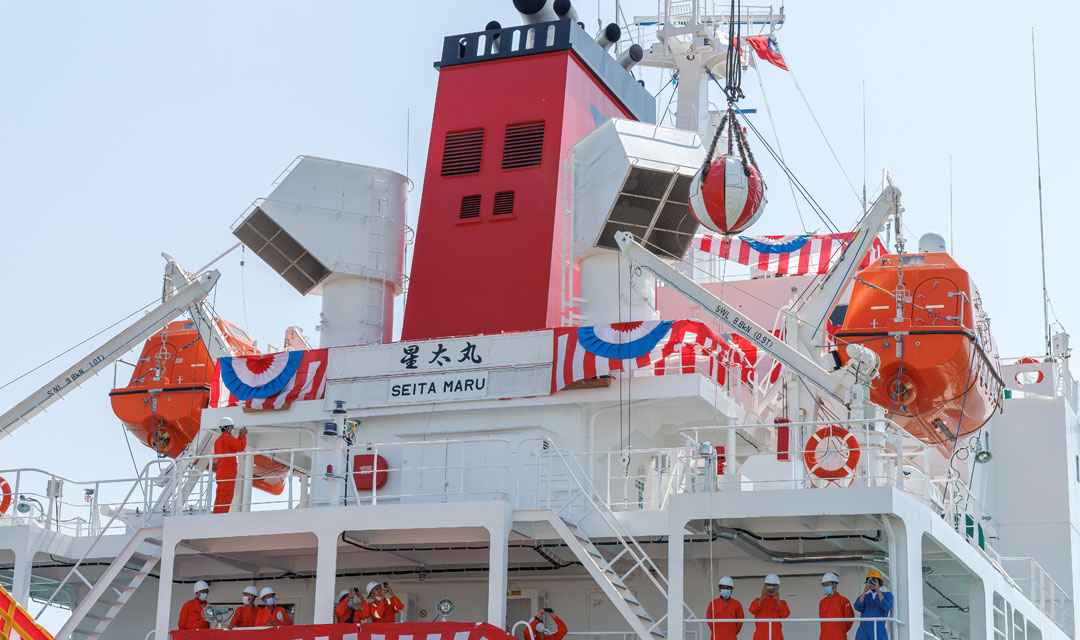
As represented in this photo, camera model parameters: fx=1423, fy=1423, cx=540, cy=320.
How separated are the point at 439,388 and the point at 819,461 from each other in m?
5.75

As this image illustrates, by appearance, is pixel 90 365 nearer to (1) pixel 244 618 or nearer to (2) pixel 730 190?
(1) pixel 244 618

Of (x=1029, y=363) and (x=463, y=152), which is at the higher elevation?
(x=463, y=152)

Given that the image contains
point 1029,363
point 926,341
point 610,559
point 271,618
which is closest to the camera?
point 271,618

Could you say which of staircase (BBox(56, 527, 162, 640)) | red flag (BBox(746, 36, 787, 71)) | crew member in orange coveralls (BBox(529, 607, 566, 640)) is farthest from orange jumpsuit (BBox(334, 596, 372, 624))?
red flag (BBox(746, 36, 787, 71))

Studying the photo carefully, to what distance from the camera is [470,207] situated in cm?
2170

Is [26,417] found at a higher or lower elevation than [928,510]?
higher

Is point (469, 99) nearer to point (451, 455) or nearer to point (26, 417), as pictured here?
point (451, 455)

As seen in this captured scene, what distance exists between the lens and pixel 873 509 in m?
15.5

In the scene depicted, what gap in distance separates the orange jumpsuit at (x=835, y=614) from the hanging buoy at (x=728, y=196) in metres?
5.15

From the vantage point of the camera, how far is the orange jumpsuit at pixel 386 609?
55.2 feet

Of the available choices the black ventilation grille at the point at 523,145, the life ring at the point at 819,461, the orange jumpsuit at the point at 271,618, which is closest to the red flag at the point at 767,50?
the black ventilation grille at the point at 523,145

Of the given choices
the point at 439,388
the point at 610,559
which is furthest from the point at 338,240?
the point at 610,559

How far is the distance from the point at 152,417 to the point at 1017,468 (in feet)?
49.7

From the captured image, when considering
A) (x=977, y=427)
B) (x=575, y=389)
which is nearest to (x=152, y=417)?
Answer: (x=575, y=389)
